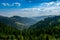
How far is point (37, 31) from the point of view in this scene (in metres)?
6.44

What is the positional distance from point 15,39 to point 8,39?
0.94 feet

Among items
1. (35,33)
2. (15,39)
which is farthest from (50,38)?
(15,39)

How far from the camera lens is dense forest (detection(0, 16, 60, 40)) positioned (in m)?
6.51

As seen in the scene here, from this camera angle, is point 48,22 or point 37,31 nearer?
point 37,31

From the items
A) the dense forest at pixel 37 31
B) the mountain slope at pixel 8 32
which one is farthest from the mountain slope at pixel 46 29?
the mountain slope at pixel 8 32

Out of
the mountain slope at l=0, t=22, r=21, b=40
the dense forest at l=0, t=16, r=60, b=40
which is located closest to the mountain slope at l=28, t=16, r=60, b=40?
the dense forest at l=0, t=16, r=60, b=40

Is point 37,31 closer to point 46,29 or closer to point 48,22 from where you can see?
point 46,29

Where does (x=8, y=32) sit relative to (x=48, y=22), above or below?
below

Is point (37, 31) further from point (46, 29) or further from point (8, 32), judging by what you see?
point (8, 32)

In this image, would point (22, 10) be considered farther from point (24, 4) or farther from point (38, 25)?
point (38, 25)

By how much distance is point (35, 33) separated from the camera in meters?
6.53

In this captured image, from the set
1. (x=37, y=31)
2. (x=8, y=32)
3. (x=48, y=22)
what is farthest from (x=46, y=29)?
(x=8, y=32)

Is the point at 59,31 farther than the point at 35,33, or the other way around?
the point at 59,31

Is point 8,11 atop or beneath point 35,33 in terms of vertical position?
atop
